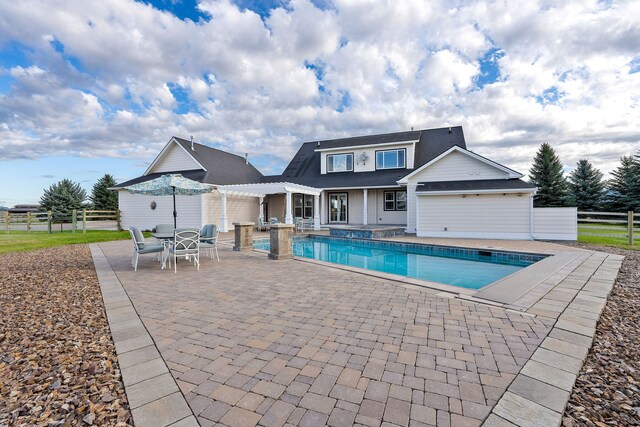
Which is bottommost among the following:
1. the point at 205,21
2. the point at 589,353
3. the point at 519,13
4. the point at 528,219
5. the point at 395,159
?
the point at 589,353

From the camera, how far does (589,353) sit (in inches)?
116

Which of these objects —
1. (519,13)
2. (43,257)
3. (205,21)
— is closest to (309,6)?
(205,21)

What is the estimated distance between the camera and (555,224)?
13758mm

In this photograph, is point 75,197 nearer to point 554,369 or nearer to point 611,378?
point 554,369

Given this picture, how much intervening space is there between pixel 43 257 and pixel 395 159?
1844 centimetres

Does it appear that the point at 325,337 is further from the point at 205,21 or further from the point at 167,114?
the point at 167,114

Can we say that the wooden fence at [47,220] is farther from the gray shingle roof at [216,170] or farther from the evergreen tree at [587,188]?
the evergreen tree at [587,188]

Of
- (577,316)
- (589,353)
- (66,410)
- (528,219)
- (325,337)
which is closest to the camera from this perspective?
(66,410)

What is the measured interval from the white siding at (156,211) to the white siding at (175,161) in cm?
252

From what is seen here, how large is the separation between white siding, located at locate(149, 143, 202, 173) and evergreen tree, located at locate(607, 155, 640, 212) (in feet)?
Answer: 118

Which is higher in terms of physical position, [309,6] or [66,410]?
[309,6]

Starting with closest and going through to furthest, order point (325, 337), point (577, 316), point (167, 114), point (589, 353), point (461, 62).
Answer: point (589, 353) → point (325, 337) → point (577, 316) → point (461, 62) → point (167, 114)

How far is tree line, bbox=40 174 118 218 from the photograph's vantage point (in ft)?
105

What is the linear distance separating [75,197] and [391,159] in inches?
1395
